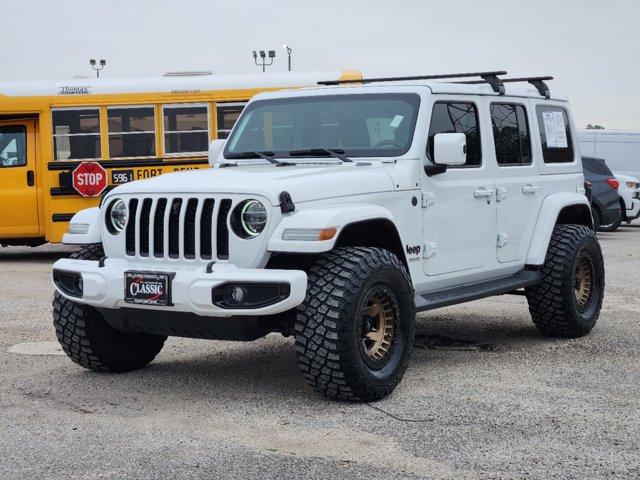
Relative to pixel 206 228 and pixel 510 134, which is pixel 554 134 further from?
pixel 206 228

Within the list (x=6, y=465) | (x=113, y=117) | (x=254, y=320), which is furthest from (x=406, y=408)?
(x=113, y=117)

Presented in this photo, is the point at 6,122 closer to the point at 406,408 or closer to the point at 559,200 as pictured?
the point at 559,200

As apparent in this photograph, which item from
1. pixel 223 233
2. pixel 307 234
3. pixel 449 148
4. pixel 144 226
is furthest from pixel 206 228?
pixel 449 148

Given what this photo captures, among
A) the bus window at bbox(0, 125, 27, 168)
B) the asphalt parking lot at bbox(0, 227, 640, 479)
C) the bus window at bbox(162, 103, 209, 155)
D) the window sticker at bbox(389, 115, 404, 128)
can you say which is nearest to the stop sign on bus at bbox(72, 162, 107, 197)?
the bus window at bbox(0, 125, 27, 168)

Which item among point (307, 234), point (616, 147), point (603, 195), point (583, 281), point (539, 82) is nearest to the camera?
point (307, 234)

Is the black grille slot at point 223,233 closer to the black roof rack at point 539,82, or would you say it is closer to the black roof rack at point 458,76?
the black roof rack at point 458,76

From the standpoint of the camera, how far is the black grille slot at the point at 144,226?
661cm

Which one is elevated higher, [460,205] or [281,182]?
[281,182]

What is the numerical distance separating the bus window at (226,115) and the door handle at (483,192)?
28.8ft

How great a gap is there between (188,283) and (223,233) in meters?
0.36

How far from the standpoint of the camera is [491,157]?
27.0ft

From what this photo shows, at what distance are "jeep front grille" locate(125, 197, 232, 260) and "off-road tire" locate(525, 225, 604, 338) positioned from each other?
3.34 m

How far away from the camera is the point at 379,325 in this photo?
21.9ft

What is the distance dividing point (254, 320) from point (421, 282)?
4.74 feet
